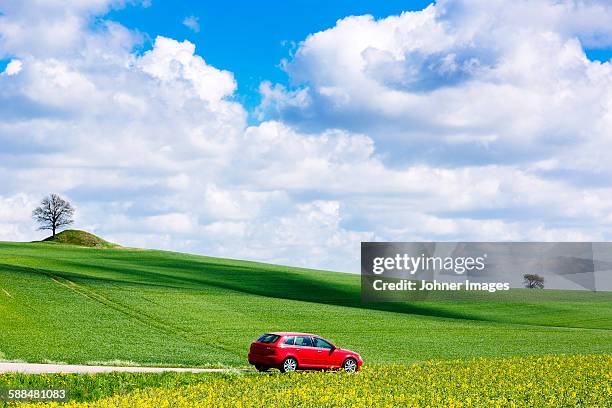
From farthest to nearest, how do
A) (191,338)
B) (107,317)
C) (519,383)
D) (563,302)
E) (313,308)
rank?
(563,302) → (313,308) → (107,317) → (191,338) → (519,383)

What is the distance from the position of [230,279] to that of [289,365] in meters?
50.2

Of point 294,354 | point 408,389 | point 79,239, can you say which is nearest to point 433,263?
point 294,354

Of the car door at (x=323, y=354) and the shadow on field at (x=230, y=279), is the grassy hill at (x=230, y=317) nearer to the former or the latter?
the shadow on field at (x=230, y=279)

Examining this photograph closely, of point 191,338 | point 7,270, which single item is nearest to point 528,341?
point 191,338

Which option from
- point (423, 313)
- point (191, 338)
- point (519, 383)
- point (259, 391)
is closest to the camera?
point (259, 391)

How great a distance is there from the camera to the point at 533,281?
84000mm

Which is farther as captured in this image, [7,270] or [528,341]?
[7,270]

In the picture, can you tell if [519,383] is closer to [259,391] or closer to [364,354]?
[259,391]

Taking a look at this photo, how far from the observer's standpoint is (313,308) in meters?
66.1

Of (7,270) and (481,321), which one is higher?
(7,270)

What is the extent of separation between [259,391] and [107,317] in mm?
30933

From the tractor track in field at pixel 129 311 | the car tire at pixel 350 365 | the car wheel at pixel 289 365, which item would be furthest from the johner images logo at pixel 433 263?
the car wheel at pixel 289 365

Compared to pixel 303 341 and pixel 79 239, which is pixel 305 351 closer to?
pixel 303 341

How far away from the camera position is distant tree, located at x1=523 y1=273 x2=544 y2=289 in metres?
82.3
